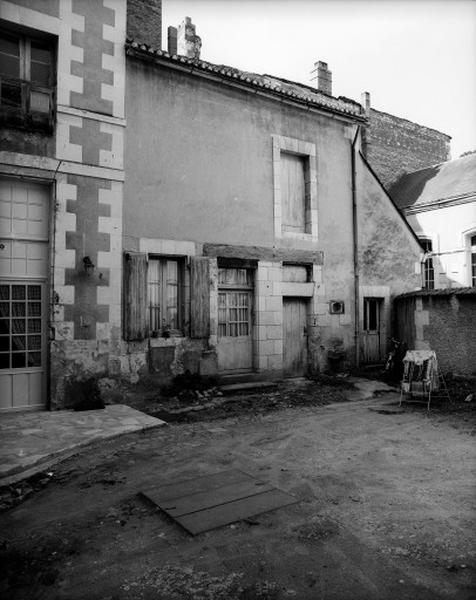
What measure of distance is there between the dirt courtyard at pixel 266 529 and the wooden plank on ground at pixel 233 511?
8cm

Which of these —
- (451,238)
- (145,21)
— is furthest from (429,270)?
(145,21)

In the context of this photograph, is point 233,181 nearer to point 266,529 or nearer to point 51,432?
point 51,432

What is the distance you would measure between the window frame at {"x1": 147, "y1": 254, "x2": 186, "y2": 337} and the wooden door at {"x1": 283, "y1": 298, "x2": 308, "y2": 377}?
2582 mm

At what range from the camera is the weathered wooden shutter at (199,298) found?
28.3 feet

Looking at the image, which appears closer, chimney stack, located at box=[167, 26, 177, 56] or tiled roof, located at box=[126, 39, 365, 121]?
tiled roof, located at box=[126, 39, 365, 121]

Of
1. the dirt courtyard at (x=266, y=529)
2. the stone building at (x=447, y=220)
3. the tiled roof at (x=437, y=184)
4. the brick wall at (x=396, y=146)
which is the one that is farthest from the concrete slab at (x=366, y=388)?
the brick wall at (x=396, y=146)

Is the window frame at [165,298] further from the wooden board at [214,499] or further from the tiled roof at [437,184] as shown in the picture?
the tiled roof at [437,184]

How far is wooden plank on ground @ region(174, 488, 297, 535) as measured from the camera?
3480mm

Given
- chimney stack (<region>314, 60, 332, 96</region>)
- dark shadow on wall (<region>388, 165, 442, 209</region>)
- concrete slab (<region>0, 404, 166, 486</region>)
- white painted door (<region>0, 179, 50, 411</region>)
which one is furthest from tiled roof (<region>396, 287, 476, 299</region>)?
chimney stack (<region>314, 60, 332, 96</region>)

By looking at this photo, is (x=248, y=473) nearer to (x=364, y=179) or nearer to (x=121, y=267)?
(x=121, y=267)

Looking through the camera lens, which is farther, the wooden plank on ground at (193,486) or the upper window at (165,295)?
the upper window at (165,295)

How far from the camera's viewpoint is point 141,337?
8047 mm

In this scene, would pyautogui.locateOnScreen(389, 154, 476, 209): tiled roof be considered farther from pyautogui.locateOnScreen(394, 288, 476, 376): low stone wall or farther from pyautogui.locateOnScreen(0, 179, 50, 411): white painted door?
pyautogui.locateOnScreen(0, 179, 50, 411): white painted door

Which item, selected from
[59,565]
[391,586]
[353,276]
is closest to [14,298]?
[59,565]
